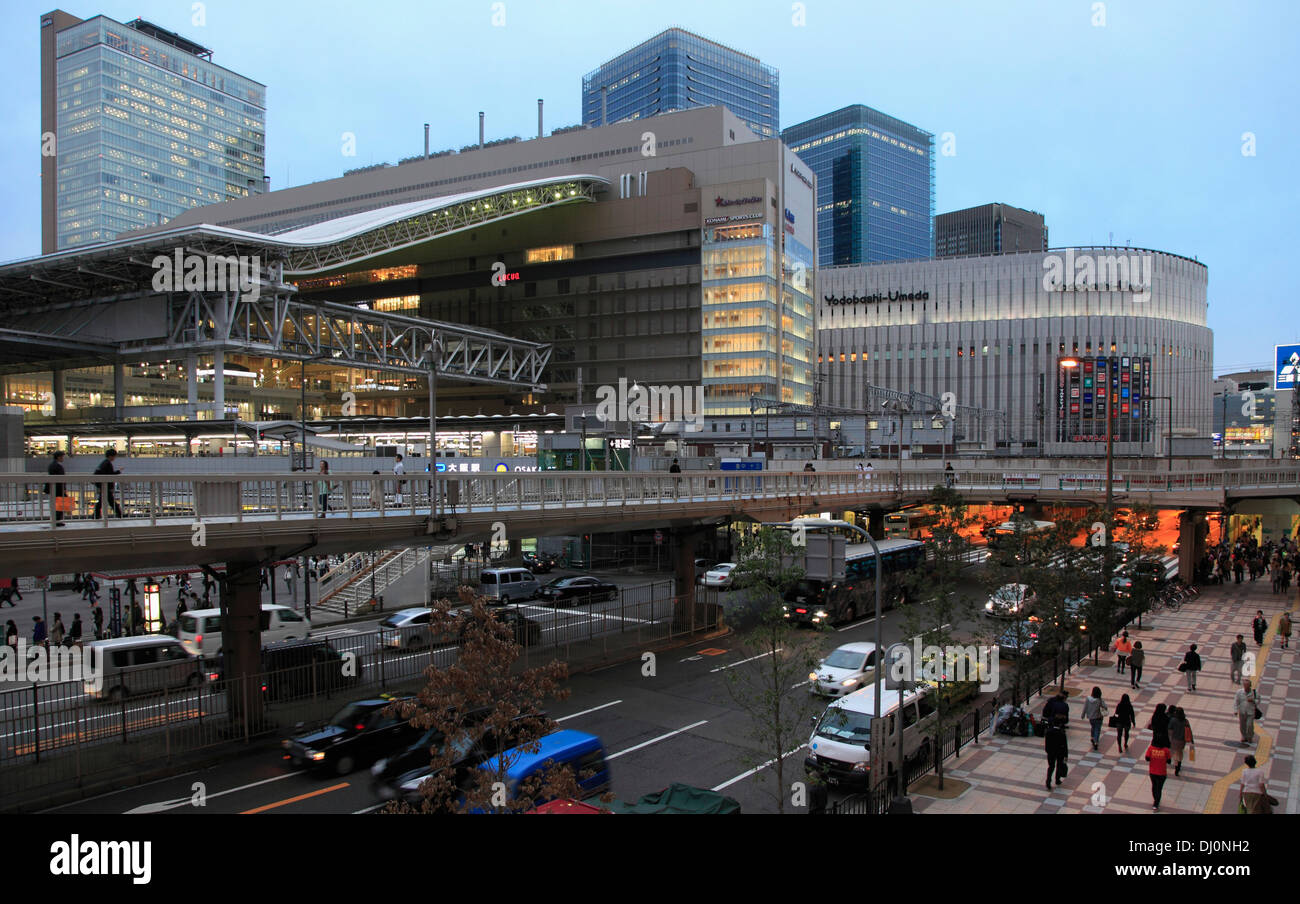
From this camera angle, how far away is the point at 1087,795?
46.5 ft

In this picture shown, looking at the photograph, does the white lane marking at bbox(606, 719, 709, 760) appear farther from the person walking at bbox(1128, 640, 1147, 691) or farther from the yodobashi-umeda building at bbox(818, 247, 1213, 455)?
the yodobashi-umeda building at bbox(818, 247, 1213, 455)

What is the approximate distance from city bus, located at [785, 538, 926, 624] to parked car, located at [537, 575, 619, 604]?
32.0 ft

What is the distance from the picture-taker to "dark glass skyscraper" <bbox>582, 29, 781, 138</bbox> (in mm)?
181250

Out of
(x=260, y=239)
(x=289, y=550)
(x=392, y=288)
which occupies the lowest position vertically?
(x=289, y=550)

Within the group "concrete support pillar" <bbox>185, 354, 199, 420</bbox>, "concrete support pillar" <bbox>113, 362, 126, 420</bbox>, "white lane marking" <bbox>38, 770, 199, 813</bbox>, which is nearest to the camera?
"white lane marking" <bbox>38, 770, 199, 813</bbox>

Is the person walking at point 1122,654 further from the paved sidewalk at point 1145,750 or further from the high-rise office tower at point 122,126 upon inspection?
the high-rise office tower at point 122,126

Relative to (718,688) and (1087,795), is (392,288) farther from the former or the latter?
(1087,795)

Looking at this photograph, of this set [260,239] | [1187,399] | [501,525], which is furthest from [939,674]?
[1187,399]

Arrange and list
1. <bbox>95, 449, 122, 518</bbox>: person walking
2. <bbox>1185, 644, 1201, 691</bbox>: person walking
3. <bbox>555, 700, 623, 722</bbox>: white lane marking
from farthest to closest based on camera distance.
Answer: <bbox>1185, 644, 1201, 691</bbox>: person walking → <bbox>555, 700, 623, 722</bbox>: white lane marking → <bbox>95, 449, 122, 518</bbox>: person walking

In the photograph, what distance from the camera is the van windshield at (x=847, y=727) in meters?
15.5

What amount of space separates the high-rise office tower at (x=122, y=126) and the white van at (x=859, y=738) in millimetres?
177916

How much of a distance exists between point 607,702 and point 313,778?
785 centimetres

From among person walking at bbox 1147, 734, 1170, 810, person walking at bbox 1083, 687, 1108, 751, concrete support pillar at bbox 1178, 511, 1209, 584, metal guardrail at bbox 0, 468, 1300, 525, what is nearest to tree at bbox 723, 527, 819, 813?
person walking at bbox 1147, 734, 1170, 810

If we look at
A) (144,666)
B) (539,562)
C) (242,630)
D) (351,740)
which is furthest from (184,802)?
(539,562)
